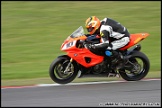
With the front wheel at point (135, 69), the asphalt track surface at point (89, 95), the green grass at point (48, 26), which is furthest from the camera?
the green grass at point (48, 26)

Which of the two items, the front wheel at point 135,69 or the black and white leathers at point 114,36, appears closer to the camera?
the black and white leathers at point 114,36

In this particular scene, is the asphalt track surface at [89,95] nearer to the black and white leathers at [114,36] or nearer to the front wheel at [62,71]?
the front wheel at [62,71]

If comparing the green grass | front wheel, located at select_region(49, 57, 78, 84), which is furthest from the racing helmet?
the green grass

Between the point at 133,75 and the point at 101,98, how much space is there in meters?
Answer: 1.95

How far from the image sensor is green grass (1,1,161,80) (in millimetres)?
12305

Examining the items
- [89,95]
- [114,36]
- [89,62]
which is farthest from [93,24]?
[89,95]

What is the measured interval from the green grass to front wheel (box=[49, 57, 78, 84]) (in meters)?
1.38

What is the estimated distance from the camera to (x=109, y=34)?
30.9 ft

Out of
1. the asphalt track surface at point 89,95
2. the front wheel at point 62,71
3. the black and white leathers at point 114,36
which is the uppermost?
the black and white leathers at point 114,36

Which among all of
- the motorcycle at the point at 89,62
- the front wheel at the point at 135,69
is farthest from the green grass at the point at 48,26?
the motorcycle at the point at 89,62

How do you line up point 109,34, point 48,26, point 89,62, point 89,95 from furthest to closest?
1. point 48,26
2. point 89,62
3. point 109,34
4. point 89,95

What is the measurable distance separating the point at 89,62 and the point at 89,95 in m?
1.30

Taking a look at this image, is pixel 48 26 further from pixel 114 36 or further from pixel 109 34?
pixel 109 34

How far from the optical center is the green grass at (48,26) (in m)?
12.3
